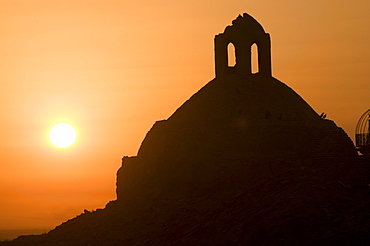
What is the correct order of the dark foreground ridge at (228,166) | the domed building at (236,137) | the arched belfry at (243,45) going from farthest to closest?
1. the arched belfry at (243,45)
2. the domed building at (236,137)
3. the dark foreground ridge at (228,166)

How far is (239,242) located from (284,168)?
900 cm

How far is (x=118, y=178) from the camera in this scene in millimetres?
45219

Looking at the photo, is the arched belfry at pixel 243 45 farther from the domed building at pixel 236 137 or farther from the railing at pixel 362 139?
the railing at pixel 362 139

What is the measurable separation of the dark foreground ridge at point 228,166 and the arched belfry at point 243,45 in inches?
1.9

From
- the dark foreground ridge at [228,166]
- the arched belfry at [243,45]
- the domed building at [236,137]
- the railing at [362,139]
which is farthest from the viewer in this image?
the arched belfry at [243,45]

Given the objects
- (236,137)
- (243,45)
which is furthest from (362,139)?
(243,45)

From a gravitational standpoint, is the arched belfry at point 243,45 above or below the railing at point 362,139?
above

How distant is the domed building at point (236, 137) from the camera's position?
39781 millimetres

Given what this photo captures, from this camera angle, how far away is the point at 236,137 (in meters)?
40.7

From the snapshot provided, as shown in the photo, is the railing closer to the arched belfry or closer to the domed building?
the domed building

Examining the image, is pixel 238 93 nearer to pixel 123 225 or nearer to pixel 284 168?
pixel 284 168

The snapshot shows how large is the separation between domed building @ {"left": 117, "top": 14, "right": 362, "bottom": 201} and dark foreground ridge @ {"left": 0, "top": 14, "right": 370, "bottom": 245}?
47 mm

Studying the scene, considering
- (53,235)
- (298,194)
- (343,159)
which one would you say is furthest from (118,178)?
(298,194)

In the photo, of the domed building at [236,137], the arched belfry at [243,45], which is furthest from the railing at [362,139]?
the arched belfry at [243,45]
